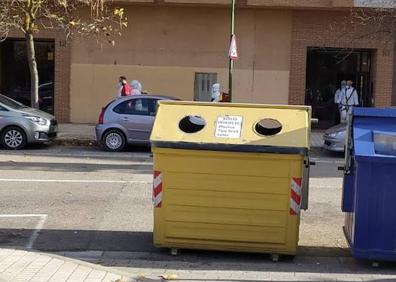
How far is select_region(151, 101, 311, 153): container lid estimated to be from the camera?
275 inches

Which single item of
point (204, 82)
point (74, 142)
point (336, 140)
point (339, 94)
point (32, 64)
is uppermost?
point (32, 64)

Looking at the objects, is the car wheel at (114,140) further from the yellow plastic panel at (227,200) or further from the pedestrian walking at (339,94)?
the yellow plastic panel at (227,200)

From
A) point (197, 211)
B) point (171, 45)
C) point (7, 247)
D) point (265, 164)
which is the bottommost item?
point (7, 247)

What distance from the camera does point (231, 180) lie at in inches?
280

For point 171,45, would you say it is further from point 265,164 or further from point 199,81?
point 265,164

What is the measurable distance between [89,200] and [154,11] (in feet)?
48.3

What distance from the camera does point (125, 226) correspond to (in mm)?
8789

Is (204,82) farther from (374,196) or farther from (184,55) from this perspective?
(374,196)

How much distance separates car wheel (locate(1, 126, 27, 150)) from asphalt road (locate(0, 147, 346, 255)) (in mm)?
1928

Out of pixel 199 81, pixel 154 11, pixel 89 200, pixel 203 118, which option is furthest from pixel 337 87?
pixel 203 118

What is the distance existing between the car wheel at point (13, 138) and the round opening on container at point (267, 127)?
10.9 meters

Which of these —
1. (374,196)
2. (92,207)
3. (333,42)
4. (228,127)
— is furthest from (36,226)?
(333,42)

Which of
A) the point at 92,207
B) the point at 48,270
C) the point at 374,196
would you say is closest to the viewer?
the point at 48,270

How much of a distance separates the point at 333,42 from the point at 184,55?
528 centimetres
